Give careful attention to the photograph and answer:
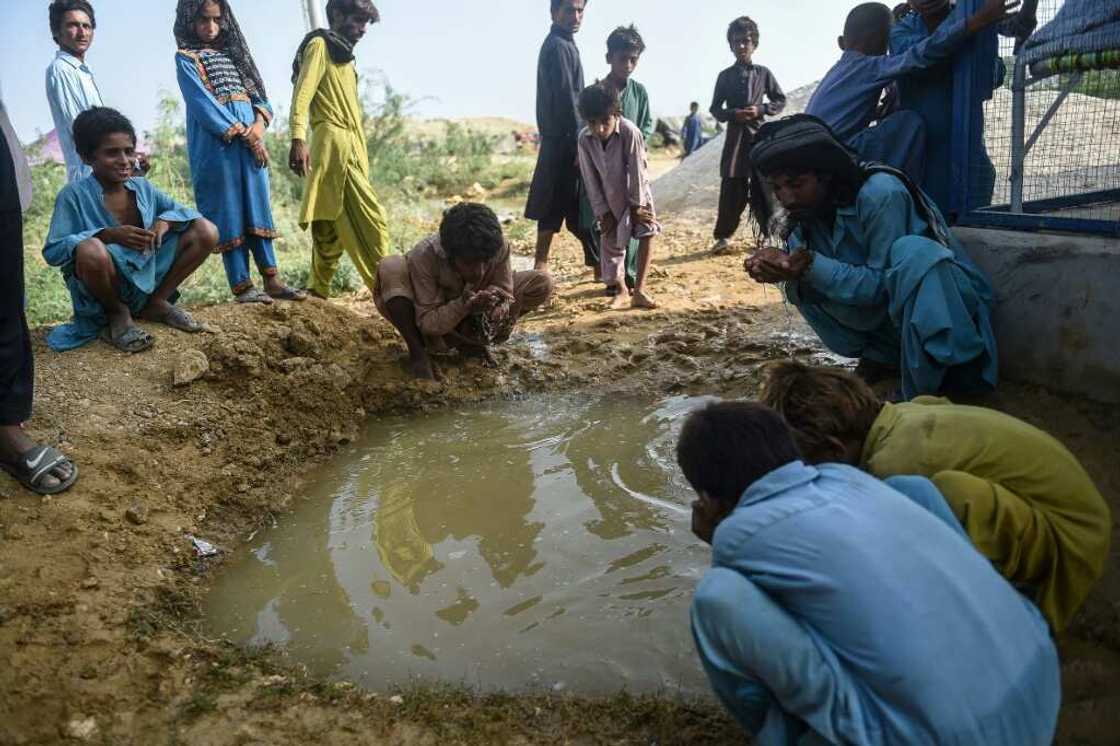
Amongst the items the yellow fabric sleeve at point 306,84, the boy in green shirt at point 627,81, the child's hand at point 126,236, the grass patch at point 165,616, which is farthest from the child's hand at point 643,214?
the grass patch at point 165,616

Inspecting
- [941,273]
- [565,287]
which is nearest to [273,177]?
[565,287]

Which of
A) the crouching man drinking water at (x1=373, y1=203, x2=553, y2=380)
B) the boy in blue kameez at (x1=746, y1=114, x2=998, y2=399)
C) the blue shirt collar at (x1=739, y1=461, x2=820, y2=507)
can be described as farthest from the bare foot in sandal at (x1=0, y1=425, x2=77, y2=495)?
the boy in blue kameez at (x1=746, y1=114, x2=998, y2=399)

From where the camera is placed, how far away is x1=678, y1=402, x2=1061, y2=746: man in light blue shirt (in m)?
1.37

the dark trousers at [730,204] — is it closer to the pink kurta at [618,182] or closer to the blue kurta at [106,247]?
the pink kurta at [618,182]

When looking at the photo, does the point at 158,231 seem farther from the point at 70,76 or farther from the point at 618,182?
the point at 618,182

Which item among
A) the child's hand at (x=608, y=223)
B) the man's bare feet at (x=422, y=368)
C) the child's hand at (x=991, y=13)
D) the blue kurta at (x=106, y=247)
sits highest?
the child's hand at (x=991, y=13)

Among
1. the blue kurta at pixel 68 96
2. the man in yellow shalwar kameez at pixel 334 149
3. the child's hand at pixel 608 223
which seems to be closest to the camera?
the blue kurta at pixel 68 96

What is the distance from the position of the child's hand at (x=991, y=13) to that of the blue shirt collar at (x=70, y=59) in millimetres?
4765

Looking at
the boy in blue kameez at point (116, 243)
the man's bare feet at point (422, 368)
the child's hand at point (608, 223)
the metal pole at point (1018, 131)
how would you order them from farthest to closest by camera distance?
the child's hand at point (608, 223) → the man's bare feet at point (422, 368) → the boy in blue kameez at point (116, 243) → the metal pole at point (1018, 131)

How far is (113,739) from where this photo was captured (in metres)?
2.11

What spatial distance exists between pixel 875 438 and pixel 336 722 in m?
1.50

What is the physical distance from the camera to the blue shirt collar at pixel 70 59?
4926mm

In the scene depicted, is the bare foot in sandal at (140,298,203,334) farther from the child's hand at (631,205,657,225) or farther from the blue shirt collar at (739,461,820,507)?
the blue shirt collar at (739,461,820,507)

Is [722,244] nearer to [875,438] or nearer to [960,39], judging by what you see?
[960,39]
